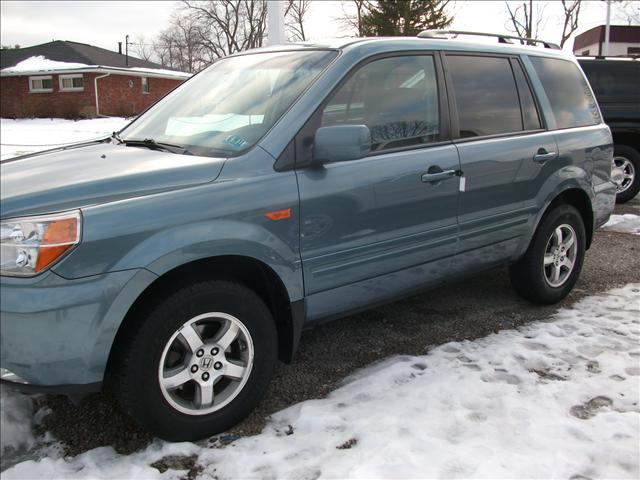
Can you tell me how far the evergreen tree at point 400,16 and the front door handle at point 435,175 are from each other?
3015 cm

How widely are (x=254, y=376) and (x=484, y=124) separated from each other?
2.20 meters

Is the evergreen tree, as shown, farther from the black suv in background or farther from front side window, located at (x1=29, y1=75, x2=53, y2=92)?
the black suv in background

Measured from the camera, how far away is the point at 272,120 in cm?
287

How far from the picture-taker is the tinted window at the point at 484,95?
3615mm

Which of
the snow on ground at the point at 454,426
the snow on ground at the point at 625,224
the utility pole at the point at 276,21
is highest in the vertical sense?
the utility pole at the point at 276,21

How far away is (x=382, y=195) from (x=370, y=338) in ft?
3.95

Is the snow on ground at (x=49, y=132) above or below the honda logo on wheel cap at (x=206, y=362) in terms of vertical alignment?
above

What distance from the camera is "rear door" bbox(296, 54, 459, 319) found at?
2885 mm

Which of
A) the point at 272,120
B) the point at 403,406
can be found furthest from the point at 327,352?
the point at 272,120

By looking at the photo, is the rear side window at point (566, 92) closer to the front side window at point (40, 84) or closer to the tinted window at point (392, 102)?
the tinted window at point (392, 102)

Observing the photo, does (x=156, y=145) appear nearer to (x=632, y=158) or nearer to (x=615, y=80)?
(x=615, y=80)

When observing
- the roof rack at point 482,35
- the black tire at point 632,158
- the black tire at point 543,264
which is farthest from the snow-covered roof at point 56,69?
the black tire at point 543,264

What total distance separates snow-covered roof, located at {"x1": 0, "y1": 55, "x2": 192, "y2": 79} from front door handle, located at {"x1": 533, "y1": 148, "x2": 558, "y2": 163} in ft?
103

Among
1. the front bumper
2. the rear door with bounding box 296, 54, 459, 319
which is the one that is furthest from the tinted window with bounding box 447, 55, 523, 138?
the front bumper
